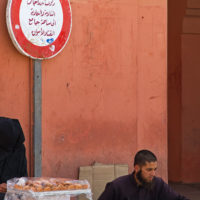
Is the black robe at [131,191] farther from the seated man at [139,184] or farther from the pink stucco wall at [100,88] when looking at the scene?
the pink stucco wall at [100,88]

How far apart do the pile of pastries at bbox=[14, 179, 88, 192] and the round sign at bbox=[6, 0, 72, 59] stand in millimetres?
1663

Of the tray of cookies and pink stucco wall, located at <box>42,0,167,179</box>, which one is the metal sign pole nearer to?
pink stucco wall, located at <box>42,0,167,179</box>

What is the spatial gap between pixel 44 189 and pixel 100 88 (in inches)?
84.0

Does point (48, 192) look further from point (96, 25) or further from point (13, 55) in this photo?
point (96, 25)

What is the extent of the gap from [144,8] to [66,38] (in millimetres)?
1039

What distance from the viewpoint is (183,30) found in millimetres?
8703

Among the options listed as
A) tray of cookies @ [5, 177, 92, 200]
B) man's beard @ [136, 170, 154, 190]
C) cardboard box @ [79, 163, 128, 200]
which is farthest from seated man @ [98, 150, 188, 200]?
cardboard box @ [79, 163, 128, 200]

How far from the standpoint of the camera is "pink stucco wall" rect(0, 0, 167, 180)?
590 centimetres

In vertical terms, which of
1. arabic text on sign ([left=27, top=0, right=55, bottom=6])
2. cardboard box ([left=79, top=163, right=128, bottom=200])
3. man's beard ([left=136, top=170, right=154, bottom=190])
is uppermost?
arabic text on sign ([left=27, top=0, right=55, bottom=6])

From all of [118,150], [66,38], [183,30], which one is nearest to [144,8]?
[66,38]

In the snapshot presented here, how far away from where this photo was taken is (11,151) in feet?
17.5

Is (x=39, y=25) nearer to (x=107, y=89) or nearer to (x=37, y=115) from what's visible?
(x=37, y=115)

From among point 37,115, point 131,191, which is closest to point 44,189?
point 131,191

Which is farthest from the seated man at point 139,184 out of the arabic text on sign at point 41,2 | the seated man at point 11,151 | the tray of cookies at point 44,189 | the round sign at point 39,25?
the arabic text on sign at point 41,2
